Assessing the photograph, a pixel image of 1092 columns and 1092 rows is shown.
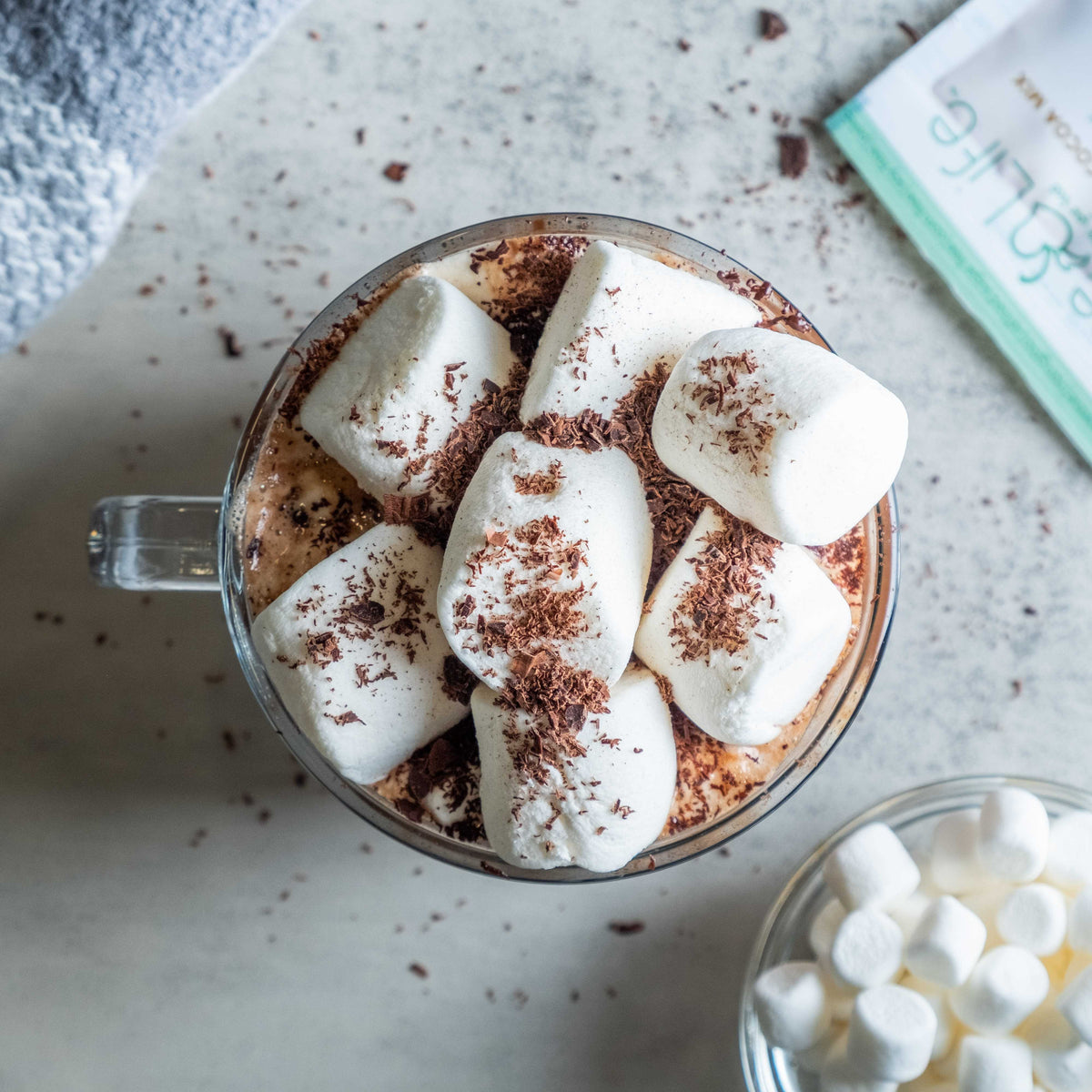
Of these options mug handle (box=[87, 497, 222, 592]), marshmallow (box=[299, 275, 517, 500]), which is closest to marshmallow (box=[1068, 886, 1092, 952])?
marshmallow (box=[299, 275, 517, 500])

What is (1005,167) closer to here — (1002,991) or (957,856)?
(957,856)

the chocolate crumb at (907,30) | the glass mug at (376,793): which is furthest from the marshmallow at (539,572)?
the chocolate crumb at (907,30)

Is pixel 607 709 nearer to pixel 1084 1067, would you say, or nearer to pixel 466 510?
pixel 466 510

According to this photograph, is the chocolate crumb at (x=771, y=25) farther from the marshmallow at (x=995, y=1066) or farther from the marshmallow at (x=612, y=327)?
the marshmallow at (x=995, y=1066)

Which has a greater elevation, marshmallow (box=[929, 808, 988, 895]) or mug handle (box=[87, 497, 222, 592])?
mug handle (box=[87, 497, 222, 592])

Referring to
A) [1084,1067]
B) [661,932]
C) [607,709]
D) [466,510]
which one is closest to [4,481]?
[466,510]

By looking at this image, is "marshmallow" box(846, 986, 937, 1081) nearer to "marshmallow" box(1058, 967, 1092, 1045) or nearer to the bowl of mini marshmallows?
the bowl of mini marshmallows

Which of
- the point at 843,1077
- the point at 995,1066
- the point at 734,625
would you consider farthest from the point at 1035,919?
the point at 734,625
